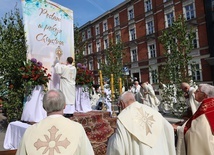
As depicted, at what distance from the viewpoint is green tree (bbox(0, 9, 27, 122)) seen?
20.9 ft

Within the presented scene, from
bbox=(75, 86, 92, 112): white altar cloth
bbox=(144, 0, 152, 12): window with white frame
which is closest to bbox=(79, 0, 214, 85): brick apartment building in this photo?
bbox=(144, 0, 152, 12): window with white frame

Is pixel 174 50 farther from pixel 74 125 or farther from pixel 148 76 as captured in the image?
pixel 148 76

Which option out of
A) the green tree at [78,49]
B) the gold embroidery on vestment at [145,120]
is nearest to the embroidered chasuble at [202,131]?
the gold embroidery on vestment at [145,120]

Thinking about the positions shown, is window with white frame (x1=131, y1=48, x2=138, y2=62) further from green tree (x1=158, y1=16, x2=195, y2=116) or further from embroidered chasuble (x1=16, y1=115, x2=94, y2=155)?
embroidered chasuble (x1=16, y1=115, x2=94, y2=155)

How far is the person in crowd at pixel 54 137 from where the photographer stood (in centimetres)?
219

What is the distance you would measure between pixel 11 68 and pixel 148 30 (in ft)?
80.3

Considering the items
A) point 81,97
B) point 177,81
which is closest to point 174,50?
point 177,81

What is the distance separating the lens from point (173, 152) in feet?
9.98

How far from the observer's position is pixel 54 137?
2.22 m

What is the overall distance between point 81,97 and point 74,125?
595 cm

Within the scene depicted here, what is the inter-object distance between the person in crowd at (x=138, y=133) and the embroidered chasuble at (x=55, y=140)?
1.78 ft

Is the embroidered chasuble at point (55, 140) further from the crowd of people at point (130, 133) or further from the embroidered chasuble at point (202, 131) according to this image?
the embroidered chasuble at point (202, 131)

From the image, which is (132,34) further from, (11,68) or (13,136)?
(13,136)

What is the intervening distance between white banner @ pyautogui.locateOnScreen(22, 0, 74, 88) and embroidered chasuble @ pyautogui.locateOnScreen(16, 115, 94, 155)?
485 centimetres
